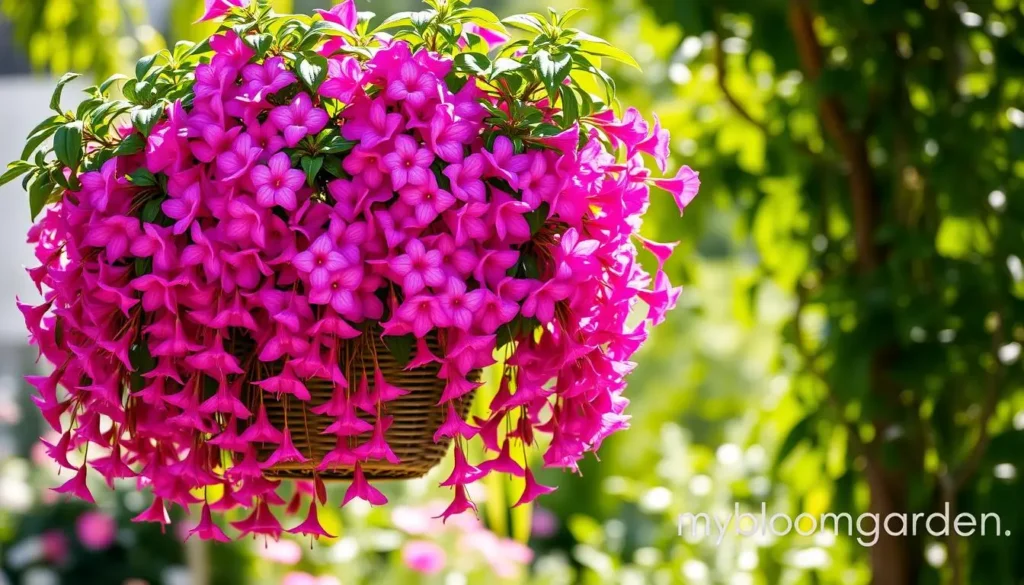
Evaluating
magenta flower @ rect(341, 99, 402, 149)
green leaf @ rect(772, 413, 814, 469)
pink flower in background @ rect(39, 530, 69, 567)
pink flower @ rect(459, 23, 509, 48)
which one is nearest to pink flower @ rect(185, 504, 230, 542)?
magenta flower @ rect(341, 99, 402, 149)

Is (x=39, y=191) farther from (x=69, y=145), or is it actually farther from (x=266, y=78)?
(x=266, y=78)

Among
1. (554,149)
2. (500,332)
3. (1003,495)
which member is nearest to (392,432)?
(500,332)

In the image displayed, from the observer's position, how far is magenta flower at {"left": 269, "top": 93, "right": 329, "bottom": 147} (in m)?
Result: 0.68

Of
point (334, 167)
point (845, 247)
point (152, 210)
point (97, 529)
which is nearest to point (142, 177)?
point (152, 210)

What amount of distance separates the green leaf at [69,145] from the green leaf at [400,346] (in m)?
0.24

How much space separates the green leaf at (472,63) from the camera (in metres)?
0.70

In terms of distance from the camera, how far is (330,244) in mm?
656

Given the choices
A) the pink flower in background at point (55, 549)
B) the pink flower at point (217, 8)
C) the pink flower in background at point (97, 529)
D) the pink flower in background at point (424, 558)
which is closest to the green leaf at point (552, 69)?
the pink flower at point (217, 8)

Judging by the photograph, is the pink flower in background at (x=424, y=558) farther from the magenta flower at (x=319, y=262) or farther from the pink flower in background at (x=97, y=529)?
the magenta flower at (x=319, y=262)

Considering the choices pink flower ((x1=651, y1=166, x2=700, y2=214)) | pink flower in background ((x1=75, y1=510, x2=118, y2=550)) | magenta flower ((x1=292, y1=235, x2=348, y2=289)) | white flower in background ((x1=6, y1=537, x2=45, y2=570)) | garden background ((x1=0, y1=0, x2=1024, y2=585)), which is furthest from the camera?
white flower in background ((x1=6, y1=537, x2=45, y2=570))

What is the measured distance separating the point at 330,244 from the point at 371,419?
0.14 meters

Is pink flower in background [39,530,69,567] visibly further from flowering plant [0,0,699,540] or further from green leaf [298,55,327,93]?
green leaf [298,55,327,93]

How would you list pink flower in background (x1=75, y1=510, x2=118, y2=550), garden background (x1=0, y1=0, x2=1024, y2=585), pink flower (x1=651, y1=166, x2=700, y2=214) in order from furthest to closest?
pink flower in background (x1=75, y1=510, x2=118, y2=550)
garden background (x1=0, y1=0, x2=1024, y2=585)
pink flower (x1=651, y1=166, x2=700, y2=214)

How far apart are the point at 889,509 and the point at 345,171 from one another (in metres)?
1.13
